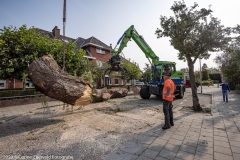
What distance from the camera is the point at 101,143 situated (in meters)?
3.16

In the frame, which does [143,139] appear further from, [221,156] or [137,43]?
[137,43]

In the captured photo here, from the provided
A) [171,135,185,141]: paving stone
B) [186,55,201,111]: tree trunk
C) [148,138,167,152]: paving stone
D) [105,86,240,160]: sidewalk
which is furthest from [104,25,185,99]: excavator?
[148,138,167,152]: paving stone

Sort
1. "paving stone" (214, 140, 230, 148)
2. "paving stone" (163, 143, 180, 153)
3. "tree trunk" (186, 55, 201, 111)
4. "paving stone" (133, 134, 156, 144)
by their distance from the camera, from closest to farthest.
A: "paving stone" (163, 143, 180, 153), "paving stone" (214, 140, 230, 148), "paving stone" (133, 134, 156, 144), "tree trunk" (186, 55, 201, 111)

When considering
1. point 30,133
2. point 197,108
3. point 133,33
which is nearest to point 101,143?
point 30,133

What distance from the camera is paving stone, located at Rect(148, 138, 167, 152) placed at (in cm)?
287

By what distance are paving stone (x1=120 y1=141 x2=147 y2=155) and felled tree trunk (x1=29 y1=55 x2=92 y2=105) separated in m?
2.50

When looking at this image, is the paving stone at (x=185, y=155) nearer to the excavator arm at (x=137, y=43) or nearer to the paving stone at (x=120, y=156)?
Answer: the paving stone at (x=120, y=156)

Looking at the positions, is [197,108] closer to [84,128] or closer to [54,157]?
[84,128]

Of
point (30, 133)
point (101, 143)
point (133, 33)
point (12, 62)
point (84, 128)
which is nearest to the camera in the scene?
point (101, 143)

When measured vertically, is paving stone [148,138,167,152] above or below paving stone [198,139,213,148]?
above

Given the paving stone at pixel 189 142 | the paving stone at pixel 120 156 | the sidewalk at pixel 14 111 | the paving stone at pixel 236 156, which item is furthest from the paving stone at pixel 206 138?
the sidewalk at pixel 14 111

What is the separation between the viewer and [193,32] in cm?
700

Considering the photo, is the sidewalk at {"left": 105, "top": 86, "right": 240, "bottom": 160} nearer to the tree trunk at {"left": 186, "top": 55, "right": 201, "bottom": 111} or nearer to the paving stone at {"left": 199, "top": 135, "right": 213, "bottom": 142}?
the paving stone at {"left": 199, "top": 135, "right": 213, "bottom": 142}

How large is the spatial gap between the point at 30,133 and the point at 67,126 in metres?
1.01
